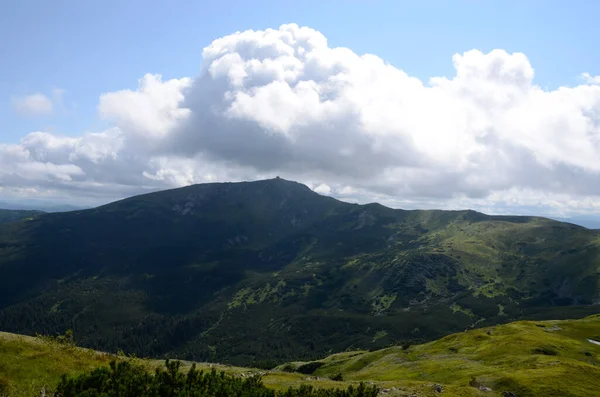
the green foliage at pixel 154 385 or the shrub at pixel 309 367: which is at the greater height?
the green foliage at pixel 154 385

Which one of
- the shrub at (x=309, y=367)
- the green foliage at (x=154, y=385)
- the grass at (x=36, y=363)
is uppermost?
the green foliage at (x=154, y=385)

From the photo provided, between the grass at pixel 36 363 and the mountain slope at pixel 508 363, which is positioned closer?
the grass at pixel 36 363

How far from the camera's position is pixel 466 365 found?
76.1 m

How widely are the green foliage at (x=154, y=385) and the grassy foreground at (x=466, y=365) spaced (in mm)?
5909

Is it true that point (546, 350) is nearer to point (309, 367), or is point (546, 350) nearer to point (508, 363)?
point (508, 363)

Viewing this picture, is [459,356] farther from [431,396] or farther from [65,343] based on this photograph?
[65,343]

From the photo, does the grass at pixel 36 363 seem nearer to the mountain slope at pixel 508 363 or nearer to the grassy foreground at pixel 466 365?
the grassy foreground at pixel 466 365

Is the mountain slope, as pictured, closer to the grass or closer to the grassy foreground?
the grassy foreground

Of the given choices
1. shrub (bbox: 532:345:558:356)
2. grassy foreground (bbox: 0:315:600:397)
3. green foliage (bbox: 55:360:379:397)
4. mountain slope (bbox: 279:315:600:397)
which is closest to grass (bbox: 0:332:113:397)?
grassy foreground (bbox: 0:315:600:397)

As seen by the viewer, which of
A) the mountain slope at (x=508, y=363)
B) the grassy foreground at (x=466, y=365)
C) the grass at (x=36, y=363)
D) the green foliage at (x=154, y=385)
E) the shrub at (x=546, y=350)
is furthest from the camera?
the shrub at (x=546, y=350)

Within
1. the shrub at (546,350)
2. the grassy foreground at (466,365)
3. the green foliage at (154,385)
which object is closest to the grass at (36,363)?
the grassy foreground at (466,365)

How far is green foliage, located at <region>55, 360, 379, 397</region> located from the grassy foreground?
5.91 meters

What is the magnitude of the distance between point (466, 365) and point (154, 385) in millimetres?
67519

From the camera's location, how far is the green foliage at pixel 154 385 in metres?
27.5
